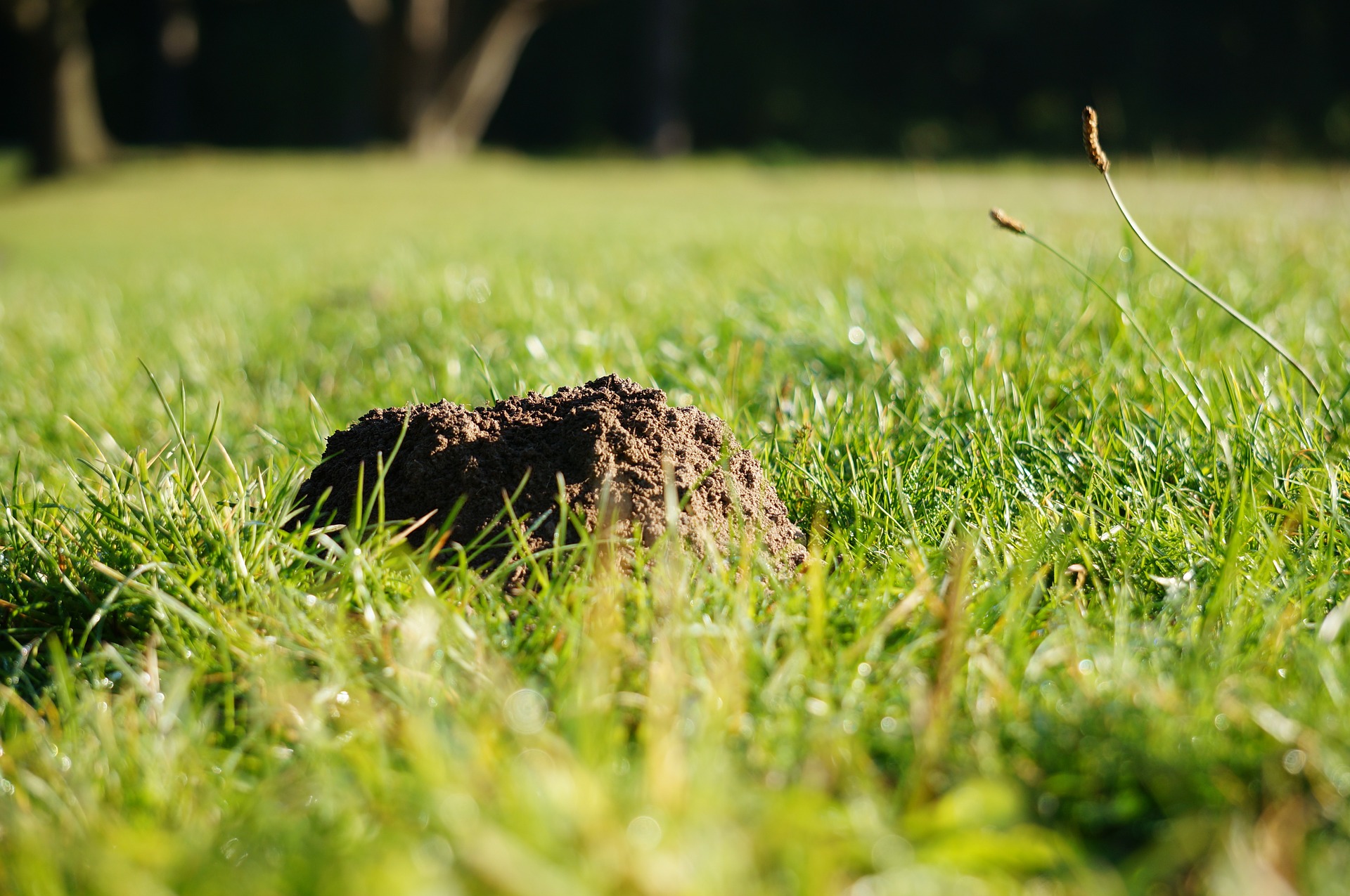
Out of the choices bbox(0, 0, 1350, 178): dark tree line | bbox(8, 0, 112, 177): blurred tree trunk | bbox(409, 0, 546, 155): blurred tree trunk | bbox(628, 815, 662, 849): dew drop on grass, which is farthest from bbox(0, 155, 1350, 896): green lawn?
bbox(8, 0, 112, 177): blurred tree trunk

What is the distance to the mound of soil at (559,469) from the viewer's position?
1760 millimetres

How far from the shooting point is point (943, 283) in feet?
12.3

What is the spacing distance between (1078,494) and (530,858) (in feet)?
4.52

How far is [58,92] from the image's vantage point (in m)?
18.2

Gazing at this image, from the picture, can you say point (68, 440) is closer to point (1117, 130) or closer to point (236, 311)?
point (236, 311)

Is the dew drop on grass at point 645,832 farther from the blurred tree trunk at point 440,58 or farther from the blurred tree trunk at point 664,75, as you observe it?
the blurred tree trunk at point 664,75

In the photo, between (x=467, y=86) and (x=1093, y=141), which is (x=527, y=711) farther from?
(x=467, y=86)

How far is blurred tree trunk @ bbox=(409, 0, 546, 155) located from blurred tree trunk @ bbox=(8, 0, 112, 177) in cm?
585

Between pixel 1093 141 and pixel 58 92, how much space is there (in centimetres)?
2097

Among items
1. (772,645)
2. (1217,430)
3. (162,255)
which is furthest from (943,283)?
(162,255)

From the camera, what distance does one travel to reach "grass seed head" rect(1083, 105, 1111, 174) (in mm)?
1667

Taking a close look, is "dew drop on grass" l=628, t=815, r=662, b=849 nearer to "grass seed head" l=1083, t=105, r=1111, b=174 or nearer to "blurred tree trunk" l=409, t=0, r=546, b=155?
"grass seed head" l=1083, t=105, r=1111, b=174

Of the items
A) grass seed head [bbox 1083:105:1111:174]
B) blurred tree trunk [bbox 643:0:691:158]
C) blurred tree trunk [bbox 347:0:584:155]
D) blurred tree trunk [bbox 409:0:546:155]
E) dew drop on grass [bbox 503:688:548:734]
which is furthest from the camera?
blurred tree trunk [bbox 643:0:691:158]

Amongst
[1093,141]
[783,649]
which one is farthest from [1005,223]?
[783,649]
